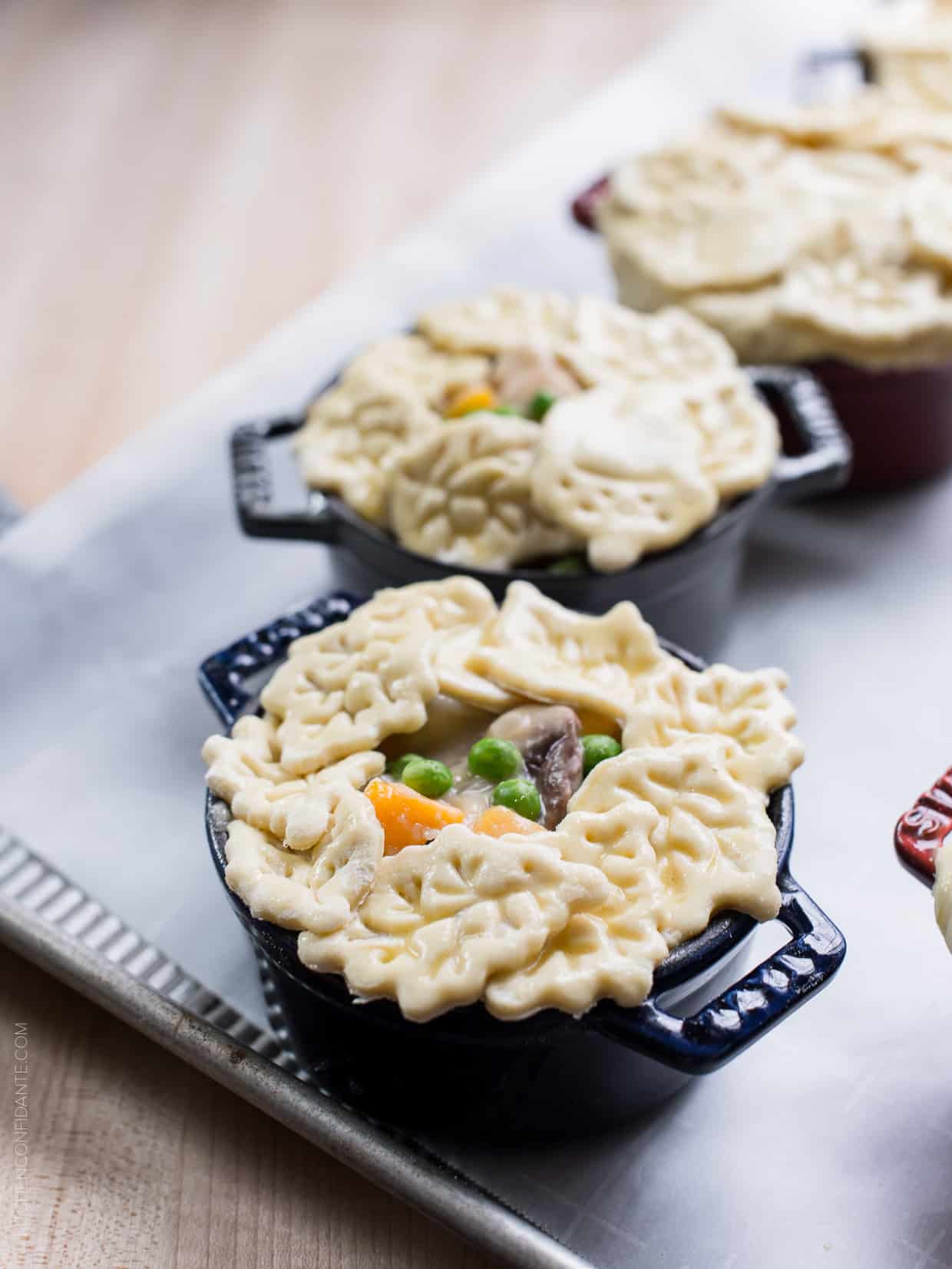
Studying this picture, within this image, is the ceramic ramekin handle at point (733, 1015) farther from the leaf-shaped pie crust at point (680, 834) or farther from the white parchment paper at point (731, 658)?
the white parchment paper at point (731, 658)

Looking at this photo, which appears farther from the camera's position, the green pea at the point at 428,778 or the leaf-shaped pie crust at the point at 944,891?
the green pea at the point at 428,778

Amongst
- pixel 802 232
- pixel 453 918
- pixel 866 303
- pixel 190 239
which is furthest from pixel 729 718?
pixel 190 239

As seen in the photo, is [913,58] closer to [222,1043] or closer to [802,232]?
[802,232]

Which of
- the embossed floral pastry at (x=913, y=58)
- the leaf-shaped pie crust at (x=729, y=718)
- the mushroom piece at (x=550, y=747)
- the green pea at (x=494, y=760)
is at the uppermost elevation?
the green pea at (x=494, y=760)

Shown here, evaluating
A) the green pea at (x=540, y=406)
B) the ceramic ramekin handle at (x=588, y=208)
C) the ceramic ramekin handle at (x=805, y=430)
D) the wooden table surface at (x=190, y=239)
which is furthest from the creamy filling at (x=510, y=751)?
the ceramic ramekin handle at (x=588, y=208)

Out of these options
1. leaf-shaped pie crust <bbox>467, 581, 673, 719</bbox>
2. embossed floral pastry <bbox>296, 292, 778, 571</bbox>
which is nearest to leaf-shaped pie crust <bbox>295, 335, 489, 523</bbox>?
embossed floral pastry <bbox>296, 292, 778, 571</bbox>

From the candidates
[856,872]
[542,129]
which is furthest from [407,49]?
[856,872]
